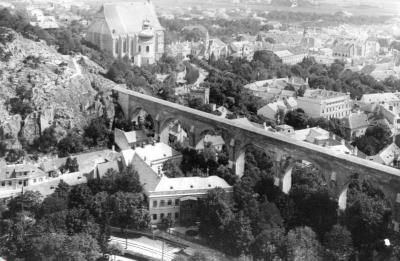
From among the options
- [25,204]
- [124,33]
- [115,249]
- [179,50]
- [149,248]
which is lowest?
[149,248]

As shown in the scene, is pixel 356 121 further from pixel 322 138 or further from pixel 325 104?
pixel 322 138

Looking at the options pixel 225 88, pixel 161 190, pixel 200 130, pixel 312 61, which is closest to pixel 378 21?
pixel 312 61

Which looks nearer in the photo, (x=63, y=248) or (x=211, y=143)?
(x=63, y=248)

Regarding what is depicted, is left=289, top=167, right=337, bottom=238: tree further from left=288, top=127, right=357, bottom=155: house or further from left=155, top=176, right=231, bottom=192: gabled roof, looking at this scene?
left=288, top=127, right=357, bottom=155: house

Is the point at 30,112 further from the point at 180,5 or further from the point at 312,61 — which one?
the point at 180,5

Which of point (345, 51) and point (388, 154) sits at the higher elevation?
point (345, 51)

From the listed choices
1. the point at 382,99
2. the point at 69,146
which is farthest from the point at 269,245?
the point at 382,99
